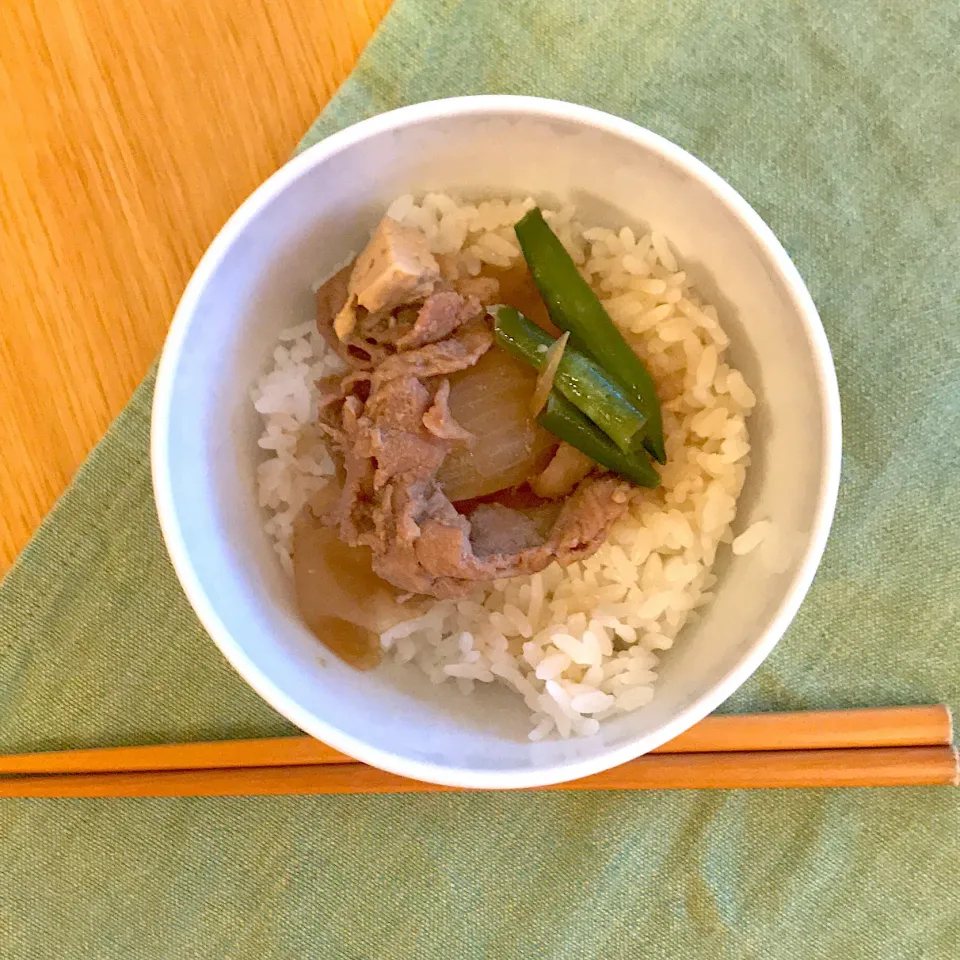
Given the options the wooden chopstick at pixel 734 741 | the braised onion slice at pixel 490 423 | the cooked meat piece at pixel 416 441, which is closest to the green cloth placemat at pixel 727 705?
the wooden chopstick at pixel 734 741

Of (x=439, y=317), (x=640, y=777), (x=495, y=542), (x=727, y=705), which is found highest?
(x=439, y=317)

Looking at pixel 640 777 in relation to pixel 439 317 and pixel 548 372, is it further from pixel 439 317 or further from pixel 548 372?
pixel 439 317

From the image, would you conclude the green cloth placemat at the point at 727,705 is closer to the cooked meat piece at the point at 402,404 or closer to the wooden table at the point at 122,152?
the wooden table at the point at 122,152

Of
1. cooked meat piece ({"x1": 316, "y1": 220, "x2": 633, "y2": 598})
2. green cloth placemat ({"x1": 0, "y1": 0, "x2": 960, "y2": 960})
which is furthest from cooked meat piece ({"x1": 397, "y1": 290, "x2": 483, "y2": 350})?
green cloth placemat ({"x1": 0, "y1": 0, "x2": 960, "y2": 960})

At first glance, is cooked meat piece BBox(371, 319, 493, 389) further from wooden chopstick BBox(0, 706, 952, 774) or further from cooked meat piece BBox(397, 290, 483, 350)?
wooden chopstick BBox(0, 706, 952, 774)

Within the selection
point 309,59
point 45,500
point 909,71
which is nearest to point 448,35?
point 309,59

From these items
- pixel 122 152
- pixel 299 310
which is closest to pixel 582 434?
pixel 299 310
